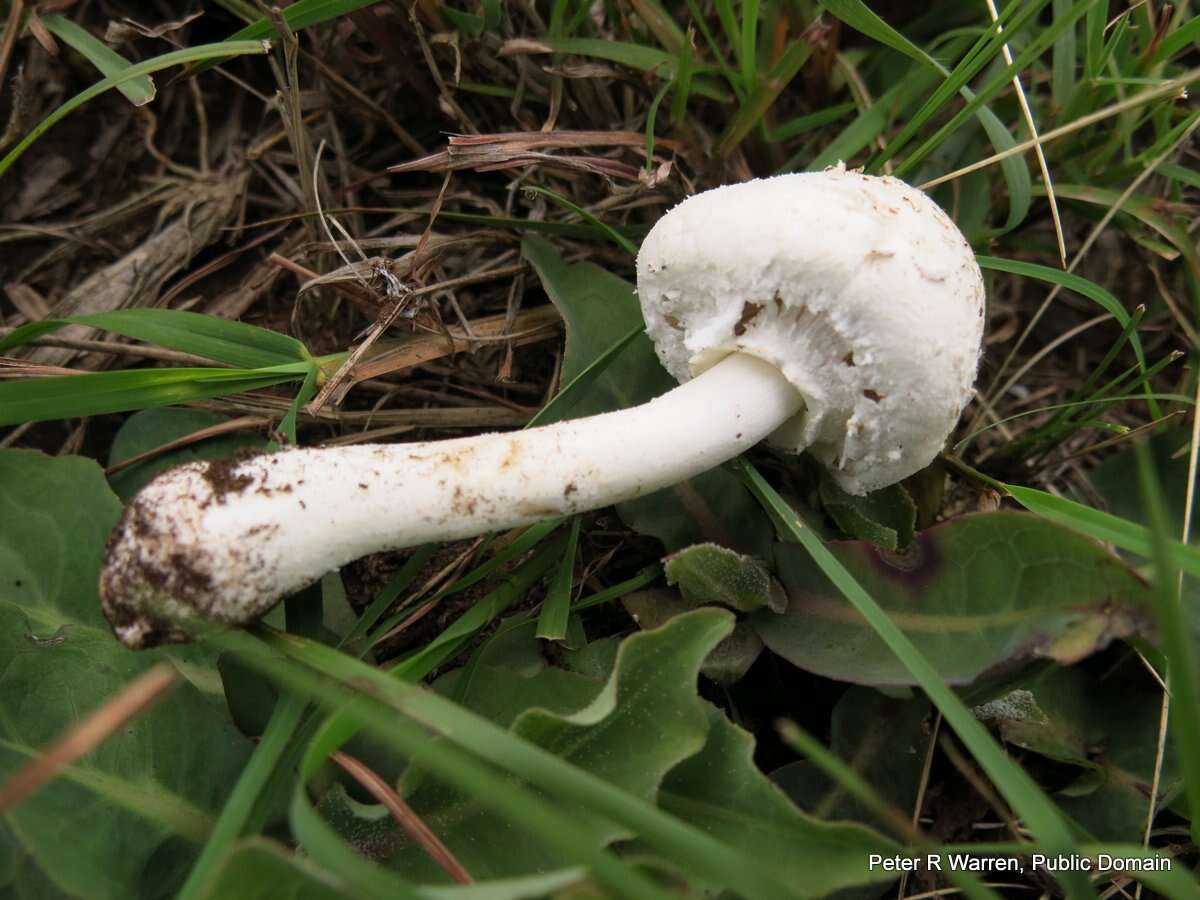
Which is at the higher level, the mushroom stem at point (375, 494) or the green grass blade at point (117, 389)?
the green grass blade at point (117, 389)

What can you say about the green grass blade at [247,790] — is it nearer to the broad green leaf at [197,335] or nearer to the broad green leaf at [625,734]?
the broad green leaf at [625,734]

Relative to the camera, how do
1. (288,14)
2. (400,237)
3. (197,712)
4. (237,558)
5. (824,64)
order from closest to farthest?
(237,558), (197,712), (288,14), (400,237), (824,64)

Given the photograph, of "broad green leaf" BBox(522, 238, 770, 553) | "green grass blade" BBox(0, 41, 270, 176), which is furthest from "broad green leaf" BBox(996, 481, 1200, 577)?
"green grass blade" BBox(0, 41, 270, 176)

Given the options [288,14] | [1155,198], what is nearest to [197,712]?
[288,14]

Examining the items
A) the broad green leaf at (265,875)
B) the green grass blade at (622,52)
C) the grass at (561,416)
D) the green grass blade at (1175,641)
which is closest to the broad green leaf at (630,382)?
the grass at (561,416)

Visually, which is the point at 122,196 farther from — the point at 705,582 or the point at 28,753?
the point at 705,582
